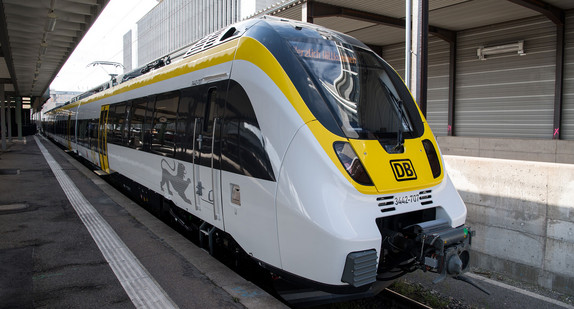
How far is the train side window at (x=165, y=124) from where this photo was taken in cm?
563

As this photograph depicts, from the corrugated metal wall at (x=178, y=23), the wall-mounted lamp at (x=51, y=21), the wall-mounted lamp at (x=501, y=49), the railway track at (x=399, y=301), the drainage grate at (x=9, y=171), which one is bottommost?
the railway track at (x=399, y=301)

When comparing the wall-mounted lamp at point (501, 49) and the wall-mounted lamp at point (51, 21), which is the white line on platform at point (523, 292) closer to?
the wall-mounted lamp at point (51, 21)

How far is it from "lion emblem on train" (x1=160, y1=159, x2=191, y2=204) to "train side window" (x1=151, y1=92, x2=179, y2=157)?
0.65ft

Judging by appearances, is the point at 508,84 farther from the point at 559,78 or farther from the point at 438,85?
the point at 438,85

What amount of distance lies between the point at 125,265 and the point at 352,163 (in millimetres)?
2790

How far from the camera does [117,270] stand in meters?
4.21

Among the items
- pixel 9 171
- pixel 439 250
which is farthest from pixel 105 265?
pixel 9 171

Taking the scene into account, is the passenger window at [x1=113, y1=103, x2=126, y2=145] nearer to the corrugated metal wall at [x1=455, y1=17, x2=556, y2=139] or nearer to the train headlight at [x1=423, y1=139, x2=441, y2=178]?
the train headlight at [x1=423, y1=139, x2=441, y2=178]

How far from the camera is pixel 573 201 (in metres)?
5.21

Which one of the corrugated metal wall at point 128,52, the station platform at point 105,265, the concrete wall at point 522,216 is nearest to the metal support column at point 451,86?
the concrete wall at point 522,216

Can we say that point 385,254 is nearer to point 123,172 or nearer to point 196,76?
point 196,76

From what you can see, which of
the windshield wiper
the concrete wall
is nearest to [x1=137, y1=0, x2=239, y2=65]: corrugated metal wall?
the concrete wall

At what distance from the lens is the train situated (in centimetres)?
318

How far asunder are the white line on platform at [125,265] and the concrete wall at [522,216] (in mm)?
4921
